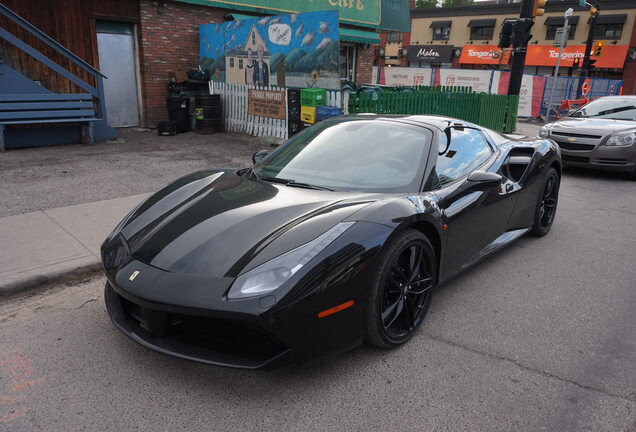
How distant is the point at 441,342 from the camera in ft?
9.76

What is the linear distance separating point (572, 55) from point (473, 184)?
39.7 meters

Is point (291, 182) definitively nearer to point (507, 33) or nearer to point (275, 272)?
point (275, 272)

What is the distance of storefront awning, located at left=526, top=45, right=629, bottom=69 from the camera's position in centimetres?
3519

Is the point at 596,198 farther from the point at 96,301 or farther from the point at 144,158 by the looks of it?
the point at 144,158

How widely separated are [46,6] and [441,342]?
38.1 ft

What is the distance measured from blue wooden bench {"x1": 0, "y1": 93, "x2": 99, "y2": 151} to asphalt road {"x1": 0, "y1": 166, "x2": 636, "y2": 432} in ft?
21.3

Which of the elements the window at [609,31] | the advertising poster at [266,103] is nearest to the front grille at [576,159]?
the advertising poster at [266,103]

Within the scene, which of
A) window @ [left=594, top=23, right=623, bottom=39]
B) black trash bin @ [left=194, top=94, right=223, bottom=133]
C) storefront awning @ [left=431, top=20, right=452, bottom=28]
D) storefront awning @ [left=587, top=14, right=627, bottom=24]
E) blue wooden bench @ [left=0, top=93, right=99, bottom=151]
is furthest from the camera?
storefront awning @ [left=431, top=20, right=452, bottom=28]

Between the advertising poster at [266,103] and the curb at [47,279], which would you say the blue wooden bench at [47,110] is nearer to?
the advertising poster at [266,103]

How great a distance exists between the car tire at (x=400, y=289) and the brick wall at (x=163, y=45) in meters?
11.5

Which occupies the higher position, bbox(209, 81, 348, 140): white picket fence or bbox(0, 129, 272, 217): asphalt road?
bbox(209, 81, 348, 140): white picket fence

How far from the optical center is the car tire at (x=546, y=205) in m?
4.87

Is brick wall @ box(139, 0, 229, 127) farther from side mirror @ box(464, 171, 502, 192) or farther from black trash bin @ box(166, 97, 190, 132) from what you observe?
side mirror @ box(464, 171, 502, 192)

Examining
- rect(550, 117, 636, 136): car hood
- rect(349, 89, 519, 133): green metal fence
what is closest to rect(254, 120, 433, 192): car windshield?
rect(349, 89, 519, 133): green metal fence
